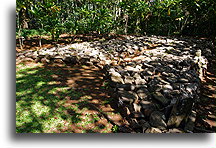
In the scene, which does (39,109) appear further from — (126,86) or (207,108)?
(207,108)

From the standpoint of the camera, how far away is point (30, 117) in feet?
6.59

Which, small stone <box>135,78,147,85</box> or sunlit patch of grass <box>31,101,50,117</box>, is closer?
sunlit patch of grass <box>31,101,50,117</box>

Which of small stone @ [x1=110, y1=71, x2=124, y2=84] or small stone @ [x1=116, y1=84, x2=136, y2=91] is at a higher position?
small stone @ [x1=110, y1=71, x2=124, y2=84]

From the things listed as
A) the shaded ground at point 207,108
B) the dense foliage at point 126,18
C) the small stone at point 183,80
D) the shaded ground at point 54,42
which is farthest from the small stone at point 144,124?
the dense foliage at point 126,18

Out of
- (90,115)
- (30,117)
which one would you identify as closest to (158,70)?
(90,115)

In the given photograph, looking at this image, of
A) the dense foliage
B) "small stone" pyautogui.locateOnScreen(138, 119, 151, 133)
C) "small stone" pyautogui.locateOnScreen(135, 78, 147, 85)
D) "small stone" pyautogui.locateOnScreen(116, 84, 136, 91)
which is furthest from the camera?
the dense foliage

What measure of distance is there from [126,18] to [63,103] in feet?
26.4

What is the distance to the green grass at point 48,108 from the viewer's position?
189 cm

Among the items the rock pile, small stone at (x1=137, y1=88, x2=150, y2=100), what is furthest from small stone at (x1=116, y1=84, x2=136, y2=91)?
small stone at (x1=137, y1=88, x2=150, y2=100)

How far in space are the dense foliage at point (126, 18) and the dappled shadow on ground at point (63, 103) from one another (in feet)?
9.54

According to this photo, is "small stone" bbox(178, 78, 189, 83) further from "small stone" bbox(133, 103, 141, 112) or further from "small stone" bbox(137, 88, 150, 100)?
"small stone" bbox(133, 103, 141, 112)

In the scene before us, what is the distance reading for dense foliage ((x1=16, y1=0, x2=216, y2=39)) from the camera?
562 cm

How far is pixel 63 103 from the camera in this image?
7.57ft
